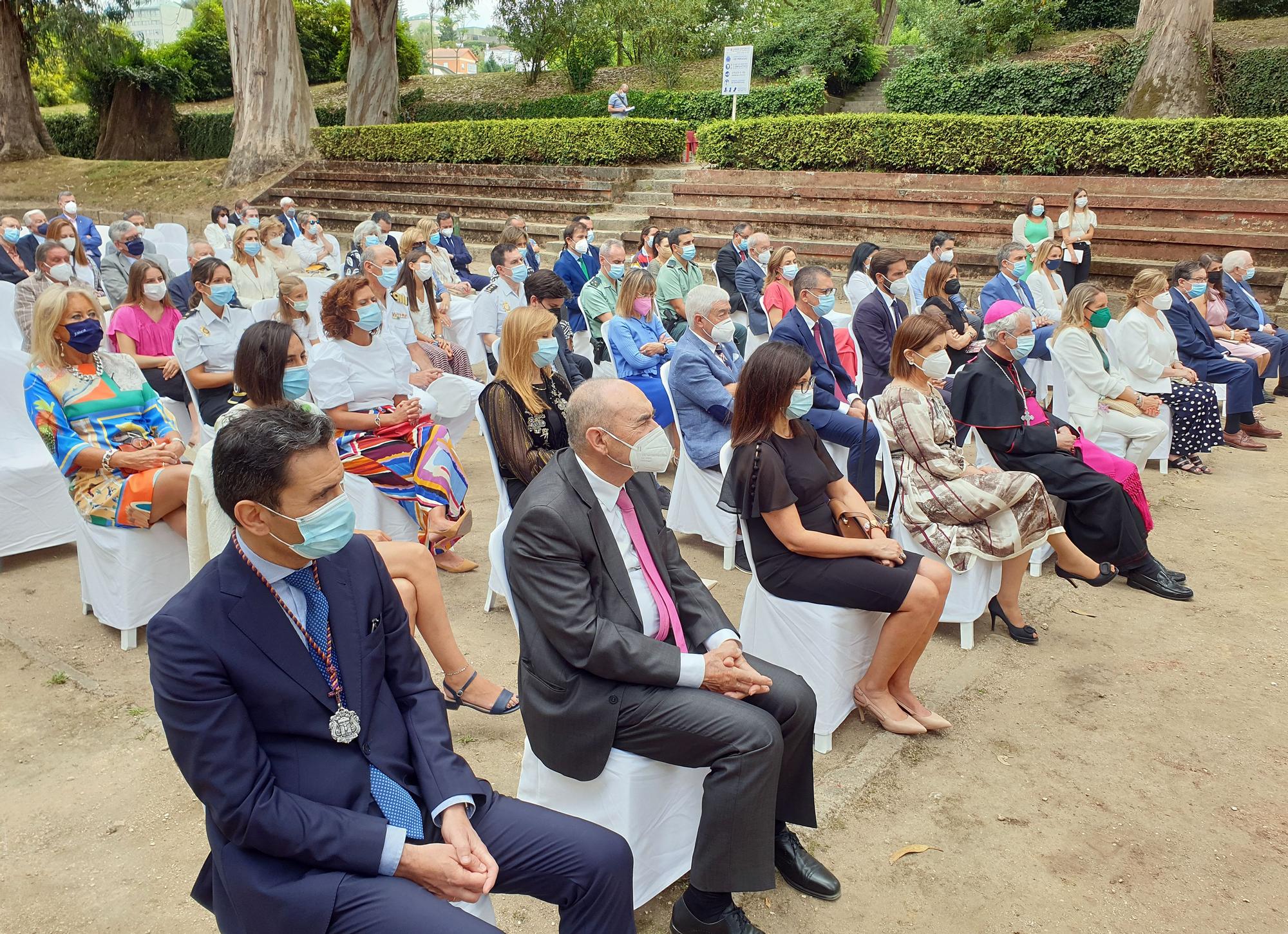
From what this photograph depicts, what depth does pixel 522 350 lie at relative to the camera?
166 inches

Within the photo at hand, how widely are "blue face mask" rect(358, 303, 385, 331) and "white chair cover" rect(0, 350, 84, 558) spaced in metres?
1.65

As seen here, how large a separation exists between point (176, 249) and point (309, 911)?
11170 millimetres

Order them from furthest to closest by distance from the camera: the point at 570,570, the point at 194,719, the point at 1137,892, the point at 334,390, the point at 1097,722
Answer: the point at 334,390 < the point at 1097,722 < the point at 1137,892 < the point at 570,570 < the point at 194,719

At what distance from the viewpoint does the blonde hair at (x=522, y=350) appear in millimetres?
4223

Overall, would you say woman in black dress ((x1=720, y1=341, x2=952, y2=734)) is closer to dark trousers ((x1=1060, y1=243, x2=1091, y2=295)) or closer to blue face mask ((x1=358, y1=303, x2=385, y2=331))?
blue face mask ((x1=358, y1=303, x2=385, y2=331))

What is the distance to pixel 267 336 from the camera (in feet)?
13.0

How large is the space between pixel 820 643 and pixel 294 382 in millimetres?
2420

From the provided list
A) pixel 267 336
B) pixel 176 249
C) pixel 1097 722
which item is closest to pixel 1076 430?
pixel 1097 722

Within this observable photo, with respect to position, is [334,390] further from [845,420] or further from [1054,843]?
[1054,843]

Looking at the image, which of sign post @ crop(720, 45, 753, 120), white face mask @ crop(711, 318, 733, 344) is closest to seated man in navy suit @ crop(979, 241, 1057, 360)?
white face mask @ crop(711, 318, 733, 344)

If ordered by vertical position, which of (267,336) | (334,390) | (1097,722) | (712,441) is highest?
(267,336)

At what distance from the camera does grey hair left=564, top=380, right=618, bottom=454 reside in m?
2.77

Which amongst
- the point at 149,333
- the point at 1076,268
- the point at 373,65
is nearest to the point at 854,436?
the point at 149,333

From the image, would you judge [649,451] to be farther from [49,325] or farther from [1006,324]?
[49,325]
